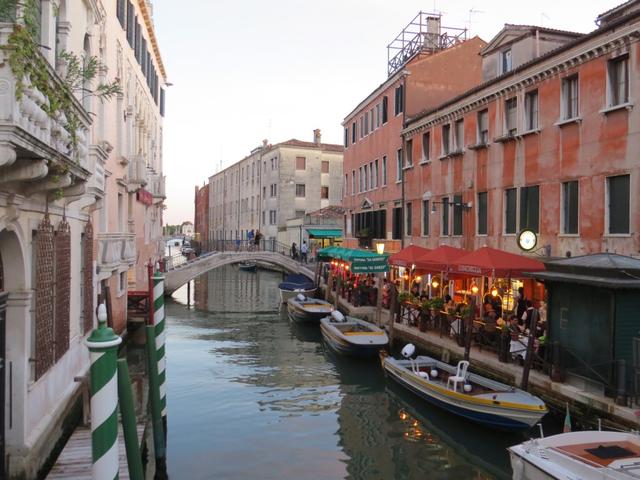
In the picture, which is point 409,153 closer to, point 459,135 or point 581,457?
point 459,135

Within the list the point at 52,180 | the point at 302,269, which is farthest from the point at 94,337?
the point at 302,269

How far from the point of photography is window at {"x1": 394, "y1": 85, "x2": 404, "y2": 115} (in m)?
22.8

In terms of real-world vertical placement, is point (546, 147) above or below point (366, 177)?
below

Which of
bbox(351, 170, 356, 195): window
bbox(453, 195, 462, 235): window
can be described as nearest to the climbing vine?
bbox(453, 195, 462, 235): window

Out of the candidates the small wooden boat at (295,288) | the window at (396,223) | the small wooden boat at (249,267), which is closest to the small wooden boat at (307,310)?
the small wooden boat at (295,288)

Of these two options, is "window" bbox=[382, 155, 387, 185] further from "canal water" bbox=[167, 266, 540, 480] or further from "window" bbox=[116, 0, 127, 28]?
"window" bbox=[116, 0, 127, 28]

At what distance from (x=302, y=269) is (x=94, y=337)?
101 ft

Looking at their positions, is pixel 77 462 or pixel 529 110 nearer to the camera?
pixel 77 462

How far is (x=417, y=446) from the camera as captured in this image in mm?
10273

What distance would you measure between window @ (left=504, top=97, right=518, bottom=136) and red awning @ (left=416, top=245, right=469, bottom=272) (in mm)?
3418

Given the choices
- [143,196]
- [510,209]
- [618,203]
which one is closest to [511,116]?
[510,209]

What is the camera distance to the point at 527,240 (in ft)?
45.1

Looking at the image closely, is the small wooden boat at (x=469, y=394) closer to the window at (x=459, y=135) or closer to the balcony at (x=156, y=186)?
the window at (x=459, y=135)

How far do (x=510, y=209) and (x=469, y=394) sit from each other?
20.8 ft
